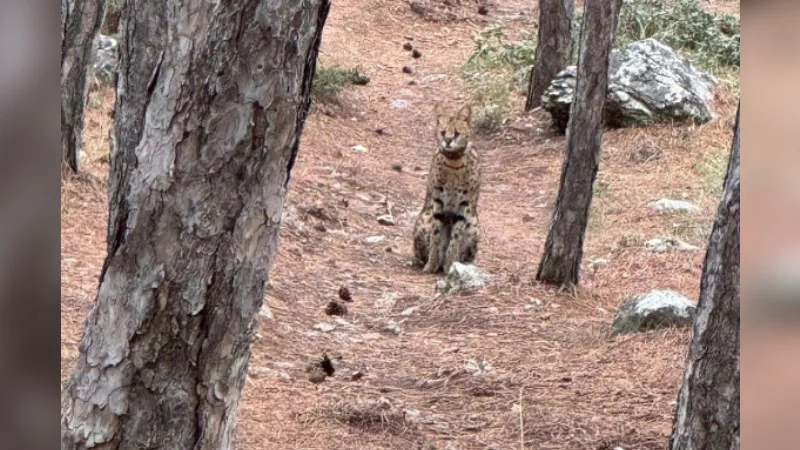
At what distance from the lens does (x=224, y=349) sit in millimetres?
2141

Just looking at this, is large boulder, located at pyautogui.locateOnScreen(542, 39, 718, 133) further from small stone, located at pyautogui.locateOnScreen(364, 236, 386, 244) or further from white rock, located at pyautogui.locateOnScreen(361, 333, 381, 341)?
→ white rock, located at pyautogui.locateOnScreen(361, 333, 381, 341)

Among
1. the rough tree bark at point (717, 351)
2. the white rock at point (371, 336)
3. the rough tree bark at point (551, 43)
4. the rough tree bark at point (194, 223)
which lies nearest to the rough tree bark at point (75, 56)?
the white rock at point (371, 336)

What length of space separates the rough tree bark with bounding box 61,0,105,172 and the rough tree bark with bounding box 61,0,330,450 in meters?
4.54

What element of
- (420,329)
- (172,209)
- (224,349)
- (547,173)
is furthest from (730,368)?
(547,173)

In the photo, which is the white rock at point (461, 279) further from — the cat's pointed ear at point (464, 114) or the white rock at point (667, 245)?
the white rock at point (667, 245)

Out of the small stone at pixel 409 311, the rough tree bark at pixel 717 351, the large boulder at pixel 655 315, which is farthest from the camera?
the small stone at pixel 409 311

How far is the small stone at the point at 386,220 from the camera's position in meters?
8.33

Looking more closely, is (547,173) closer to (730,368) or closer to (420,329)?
(420,329)

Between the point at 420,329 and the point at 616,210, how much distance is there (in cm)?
324

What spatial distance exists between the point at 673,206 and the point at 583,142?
98.5 inches

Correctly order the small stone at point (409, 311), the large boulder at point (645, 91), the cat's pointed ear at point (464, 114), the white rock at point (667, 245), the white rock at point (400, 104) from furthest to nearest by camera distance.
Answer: the white rock at point (400, 104) < the large boulder at point (645, 91) < the white rock at point (667, 245) < the cat's pointed ear at point (464, 114) < the small stone at point (409, 311)

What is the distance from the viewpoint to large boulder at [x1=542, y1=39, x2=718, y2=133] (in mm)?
10289

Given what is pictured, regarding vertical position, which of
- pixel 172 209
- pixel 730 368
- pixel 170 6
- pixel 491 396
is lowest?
pixel 491 396

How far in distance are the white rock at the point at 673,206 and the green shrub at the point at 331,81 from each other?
3858 mm
